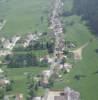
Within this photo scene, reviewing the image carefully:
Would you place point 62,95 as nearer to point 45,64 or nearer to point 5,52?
point 45,64

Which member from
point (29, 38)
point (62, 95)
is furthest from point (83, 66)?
point (29, 38)

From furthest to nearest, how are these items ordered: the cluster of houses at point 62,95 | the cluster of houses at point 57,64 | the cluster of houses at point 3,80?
the cluster of houses at point 3,80, the cluster of houses at point 57,64, the cluster of houses at point 62,95

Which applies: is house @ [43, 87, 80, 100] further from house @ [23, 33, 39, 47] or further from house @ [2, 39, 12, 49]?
house @ [2, 39, 12, 49]

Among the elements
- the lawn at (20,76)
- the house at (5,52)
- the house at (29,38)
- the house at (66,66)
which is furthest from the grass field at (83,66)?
the house at (5,52)

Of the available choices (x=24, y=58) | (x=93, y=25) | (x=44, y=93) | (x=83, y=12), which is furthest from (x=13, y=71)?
(x=83, y=12)

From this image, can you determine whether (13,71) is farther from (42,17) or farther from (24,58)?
(42,17)

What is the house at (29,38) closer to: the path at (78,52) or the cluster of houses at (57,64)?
the cluster of houses at (57,64)

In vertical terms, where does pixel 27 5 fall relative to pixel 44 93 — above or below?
above
